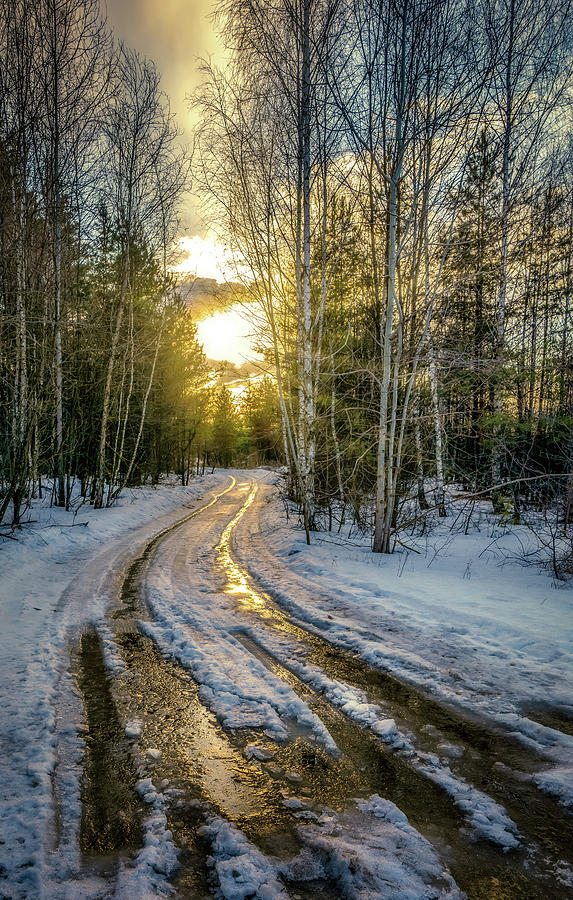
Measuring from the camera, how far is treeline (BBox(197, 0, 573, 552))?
7340mm

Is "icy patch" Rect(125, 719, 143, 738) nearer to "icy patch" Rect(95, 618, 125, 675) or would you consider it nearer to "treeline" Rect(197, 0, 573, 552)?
"icy patch" Rect(95, 618, 125, 675)

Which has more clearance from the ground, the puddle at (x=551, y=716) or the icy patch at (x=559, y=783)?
the icy patch at (x=559, y=783)

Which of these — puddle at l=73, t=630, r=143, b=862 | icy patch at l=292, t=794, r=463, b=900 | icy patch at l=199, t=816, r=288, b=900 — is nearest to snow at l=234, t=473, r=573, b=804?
icy patch at l=292, t=794, r=463, b=900

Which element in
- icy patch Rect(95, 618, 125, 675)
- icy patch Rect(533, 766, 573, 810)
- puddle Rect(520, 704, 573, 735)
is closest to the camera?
icy patch Rect(533, 766, 573, 810)

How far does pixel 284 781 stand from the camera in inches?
96.6

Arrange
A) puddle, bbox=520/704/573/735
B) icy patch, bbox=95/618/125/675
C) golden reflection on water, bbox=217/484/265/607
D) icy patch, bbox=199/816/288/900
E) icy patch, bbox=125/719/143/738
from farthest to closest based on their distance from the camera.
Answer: golden reflection on water, bbox=217/484/265/607 < icy patch, bbox=95/618/125/675 < puddle, bbox=520/704/573/735 < icy patch, bbox=125/719/143/738 < icy patch, bbox=199/816/288/900

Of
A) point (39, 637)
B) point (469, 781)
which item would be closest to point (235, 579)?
point (39, 637)

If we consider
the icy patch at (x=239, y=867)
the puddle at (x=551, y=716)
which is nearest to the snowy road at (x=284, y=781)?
the icy patch at (x=239, y=867)

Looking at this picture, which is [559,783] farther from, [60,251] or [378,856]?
[60,251]

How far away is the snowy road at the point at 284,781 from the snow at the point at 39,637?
0.32 ft

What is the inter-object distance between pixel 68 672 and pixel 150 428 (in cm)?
1892

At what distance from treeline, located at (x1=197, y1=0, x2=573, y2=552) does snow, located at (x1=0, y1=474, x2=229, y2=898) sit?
457 cm

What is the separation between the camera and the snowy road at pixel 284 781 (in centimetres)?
186

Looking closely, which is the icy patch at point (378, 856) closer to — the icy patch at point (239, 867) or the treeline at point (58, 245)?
the icy patch at point (239, 867)
